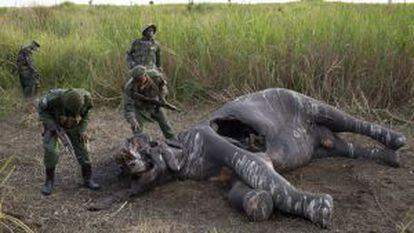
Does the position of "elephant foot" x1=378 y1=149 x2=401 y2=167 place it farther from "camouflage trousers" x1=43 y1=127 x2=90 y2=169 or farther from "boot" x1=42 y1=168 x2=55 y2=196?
"boot" x1=42 y1=168 x2=55 y2=196

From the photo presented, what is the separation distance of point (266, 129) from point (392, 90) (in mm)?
3185

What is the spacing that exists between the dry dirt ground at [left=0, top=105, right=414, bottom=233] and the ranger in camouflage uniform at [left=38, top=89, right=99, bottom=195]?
20cm

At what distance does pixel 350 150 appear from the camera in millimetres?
6082

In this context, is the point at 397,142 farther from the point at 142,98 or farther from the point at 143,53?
the point at 143,53

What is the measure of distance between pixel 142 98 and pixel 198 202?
1529 mm

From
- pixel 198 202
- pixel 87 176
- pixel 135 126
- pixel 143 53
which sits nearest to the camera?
pixel 198 202

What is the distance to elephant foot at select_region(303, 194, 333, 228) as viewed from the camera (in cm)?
446

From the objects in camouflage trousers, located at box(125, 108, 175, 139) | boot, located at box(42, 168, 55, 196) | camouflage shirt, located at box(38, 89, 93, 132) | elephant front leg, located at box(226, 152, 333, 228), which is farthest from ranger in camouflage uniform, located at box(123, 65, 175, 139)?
elephant front leg, located at box(226, 152, 333, 228)

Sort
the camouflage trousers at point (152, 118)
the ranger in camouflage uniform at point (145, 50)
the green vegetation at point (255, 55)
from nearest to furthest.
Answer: the camouflage trousers at point (152, 118), the ranger in camouflage uniform at point (145, 50), the green vegetation at point (255, 55)

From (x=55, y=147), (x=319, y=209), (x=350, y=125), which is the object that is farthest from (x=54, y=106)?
(x=350, y=125)

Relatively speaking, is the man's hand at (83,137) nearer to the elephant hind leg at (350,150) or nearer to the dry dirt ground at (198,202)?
the dry dirt ground at (198,202)

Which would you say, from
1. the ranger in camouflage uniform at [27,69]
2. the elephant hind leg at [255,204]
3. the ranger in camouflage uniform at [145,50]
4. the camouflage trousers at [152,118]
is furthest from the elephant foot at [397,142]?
the ranger in camouflage uniform at [27,69]

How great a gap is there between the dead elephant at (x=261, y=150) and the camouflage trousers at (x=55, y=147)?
0.59 meters

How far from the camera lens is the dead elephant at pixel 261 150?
4652 mm
